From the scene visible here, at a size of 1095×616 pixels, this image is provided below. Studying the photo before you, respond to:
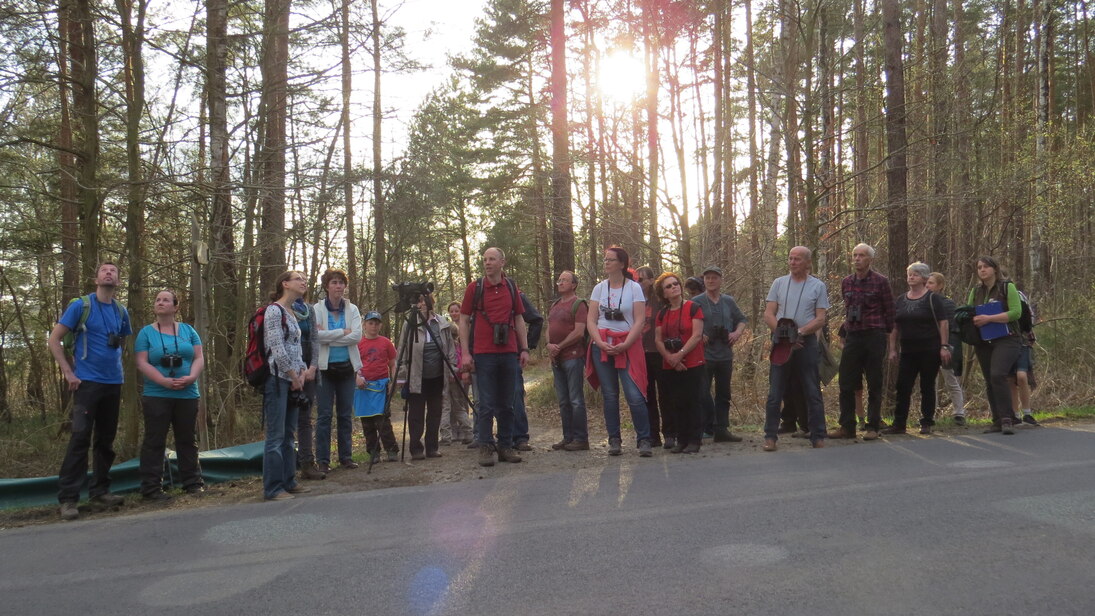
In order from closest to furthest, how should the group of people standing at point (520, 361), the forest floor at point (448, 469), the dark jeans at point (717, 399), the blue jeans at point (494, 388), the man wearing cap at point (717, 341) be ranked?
the forest floor at point (448, 469) < the group of people standing at point (520, 361) < the blue jeans at point (494, 388) < the dark jeans at point (717, 399) < the man wearing cap at point (717, 341)

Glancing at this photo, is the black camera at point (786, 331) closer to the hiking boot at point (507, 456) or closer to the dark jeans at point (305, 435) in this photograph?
the hiking boot at point (507, 456)

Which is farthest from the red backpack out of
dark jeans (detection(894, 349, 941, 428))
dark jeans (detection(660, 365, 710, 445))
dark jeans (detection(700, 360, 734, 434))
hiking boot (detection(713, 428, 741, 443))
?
dark jeans (detection(894, 349, 941, 428))

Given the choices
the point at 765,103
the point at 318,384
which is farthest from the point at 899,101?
the point at 318,384

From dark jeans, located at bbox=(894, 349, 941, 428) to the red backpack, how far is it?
6.33 metres

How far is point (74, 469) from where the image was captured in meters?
5.84

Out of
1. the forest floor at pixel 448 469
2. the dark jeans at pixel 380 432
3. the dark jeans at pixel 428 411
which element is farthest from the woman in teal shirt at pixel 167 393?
the dark jeans at pixel 428 411

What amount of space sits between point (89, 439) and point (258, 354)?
1.48m

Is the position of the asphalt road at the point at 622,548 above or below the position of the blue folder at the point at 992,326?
below

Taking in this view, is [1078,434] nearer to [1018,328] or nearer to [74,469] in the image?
[1018,328]

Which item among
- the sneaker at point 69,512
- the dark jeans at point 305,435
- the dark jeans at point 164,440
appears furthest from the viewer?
the dark jeans at point 305,435

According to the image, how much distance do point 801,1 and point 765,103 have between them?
175 centimetres

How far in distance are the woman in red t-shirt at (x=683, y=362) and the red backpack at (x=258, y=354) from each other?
3605mm

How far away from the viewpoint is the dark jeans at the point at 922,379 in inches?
316

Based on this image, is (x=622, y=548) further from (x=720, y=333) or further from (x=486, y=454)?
(x=720, y=333)
